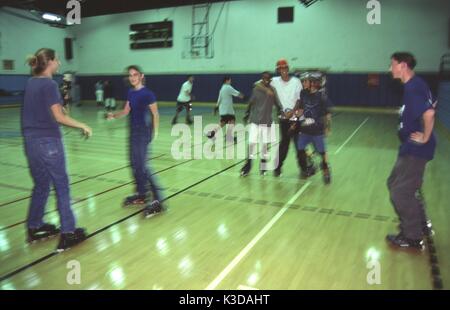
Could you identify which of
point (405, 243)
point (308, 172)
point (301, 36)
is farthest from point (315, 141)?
point (301, 36)

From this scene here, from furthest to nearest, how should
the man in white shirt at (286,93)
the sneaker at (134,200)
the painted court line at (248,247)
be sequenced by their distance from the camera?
1. the man in white shirt at (286,93)
2. the sneaker at (134,200)
3. the painted court line at (248,247)

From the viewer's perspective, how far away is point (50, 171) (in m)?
3.52

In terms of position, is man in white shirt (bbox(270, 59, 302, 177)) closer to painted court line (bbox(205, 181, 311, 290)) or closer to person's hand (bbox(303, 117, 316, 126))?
person's hand (bbox(303, 117, 316, 126))

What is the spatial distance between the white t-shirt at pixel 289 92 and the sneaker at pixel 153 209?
2.74m

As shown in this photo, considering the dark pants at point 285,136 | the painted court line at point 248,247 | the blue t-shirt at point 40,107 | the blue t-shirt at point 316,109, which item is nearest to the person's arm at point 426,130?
the painted court line at point 248,247

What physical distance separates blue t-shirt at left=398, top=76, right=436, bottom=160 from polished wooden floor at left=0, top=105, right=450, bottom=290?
3.34 feet

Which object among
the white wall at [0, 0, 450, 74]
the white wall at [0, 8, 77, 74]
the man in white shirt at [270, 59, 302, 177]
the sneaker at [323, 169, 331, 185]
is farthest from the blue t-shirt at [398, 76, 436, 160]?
the white wall at [0, 8, 77, 74]

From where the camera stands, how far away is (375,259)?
3.54 m

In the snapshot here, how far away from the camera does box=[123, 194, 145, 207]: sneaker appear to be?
5090mm

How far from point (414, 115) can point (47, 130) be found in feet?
10.9

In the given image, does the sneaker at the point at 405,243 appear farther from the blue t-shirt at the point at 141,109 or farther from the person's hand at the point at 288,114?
the blue t-shirt at the point at 141,109

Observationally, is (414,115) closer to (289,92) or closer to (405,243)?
(405,243)

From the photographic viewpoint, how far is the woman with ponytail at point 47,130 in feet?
11.1

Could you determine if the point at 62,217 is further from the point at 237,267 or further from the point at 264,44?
the point at 264,44
